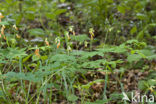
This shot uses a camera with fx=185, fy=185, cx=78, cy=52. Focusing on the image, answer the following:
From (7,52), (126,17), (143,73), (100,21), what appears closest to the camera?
(7,52)

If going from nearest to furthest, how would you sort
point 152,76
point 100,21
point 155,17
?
point 152,76 → point 100,21 → point 155,17

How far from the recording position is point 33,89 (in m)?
2.58

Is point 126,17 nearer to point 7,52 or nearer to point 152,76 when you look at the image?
point 152,76

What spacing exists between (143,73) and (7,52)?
2022 mm

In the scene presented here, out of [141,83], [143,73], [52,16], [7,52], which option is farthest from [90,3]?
[7,52]

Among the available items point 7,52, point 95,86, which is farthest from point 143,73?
point 7,52

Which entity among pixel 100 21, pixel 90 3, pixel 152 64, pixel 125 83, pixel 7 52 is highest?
pixel 90 3

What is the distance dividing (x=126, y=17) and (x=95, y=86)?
2504mm

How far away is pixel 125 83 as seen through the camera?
8.71 feet

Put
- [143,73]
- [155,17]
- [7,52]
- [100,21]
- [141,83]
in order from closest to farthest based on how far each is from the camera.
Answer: [7,52] < [141,83] < [143,73] < [100,21] < [155,17]

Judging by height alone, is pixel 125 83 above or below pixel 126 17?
below

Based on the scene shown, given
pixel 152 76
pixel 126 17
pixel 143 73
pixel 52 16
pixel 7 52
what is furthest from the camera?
pixel 126 17

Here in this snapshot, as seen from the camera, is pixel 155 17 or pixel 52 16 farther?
pixel 155 17

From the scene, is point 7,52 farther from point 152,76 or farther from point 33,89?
point 152,76
